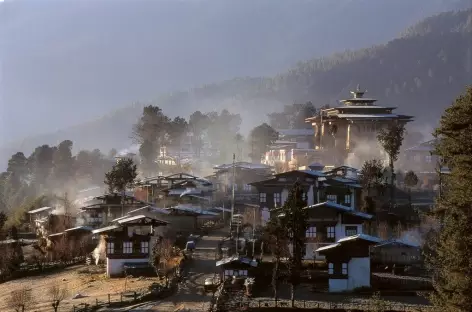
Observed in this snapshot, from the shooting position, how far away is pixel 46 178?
67.8 m

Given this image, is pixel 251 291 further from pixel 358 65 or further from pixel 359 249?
pixel 358 65

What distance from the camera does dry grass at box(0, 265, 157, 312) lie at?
2691cm

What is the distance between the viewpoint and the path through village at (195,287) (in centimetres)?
2427

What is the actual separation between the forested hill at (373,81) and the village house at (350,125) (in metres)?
90.4

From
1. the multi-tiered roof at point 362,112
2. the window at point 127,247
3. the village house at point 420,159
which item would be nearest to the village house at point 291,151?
the multi-tiered roof at point 362,112

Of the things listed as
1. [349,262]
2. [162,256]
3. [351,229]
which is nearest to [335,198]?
[351,229]

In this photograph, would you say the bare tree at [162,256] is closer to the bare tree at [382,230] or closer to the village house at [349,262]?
the village house at [349,262]

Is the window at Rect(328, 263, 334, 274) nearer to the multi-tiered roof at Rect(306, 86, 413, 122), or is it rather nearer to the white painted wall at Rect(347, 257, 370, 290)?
the white painted wall at Rect(347, 257, 370, 290)

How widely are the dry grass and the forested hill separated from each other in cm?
12182

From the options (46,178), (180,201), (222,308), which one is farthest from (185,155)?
(222,308)

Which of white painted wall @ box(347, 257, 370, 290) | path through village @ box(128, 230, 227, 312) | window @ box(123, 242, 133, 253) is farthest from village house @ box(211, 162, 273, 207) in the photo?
white painted wall @ box(347, 257, 370, 290)

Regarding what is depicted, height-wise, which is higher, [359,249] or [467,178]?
[467,178]

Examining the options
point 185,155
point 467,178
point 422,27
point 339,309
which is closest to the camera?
point 467,178

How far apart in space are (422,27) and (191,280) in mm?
178932
